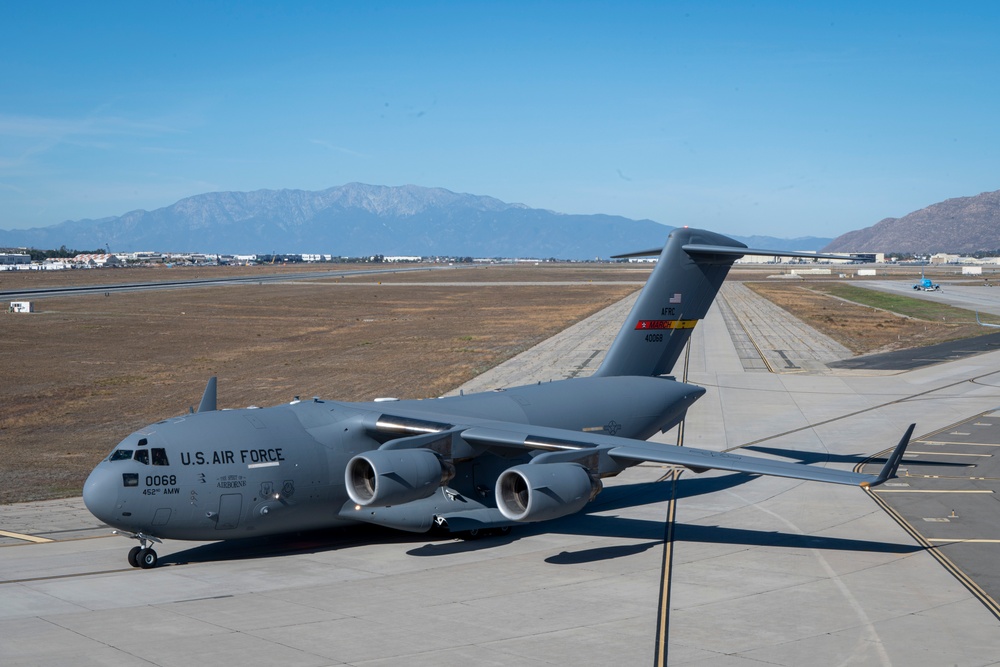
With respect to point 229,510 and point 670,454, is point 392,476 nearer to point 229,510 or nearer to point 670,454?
point 229,510

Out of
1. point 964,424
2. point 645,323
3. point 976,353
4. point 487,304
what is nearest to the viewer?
point 645,323

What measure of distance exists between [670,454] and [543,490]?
243 centimetres

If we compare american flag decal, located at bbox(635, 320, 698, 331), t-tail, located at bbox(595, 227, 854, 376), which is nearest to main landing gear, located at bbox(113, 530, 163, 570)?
t-tail, located at bbox(595, 227, 854, 376)

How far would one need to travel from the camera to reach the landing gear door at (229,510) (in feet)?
58.2

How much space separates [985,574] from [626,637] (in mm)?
7449

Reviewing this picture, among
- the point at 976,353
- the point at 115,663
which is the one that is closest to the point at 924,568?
the point at 115,663

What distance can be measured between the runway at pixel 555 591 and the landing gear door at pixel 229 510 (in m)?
0.86

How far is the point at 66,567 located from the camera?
17891 mm

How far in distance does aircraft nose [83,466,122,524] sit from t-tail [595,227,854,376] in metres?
12.6

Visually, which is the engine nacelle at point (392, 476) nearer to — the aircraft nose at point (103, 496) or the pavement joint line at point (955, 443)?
the aircraft nose at point (103, 496)

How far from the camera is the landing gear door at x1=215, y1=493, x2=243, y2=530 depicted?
58.2 ft

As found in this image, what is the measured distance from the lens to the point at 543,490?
1681cm

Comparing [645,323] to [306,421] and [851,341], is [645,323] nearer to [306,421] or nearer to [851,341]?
[306,421]

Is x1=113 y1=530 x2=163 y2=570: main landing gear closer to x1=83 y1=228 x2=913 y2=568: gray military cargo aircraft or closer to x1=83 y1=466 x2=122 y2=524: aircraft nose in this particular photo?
x1=83 y1=228 x2=913 y2=568: gray military cargo aircraft
